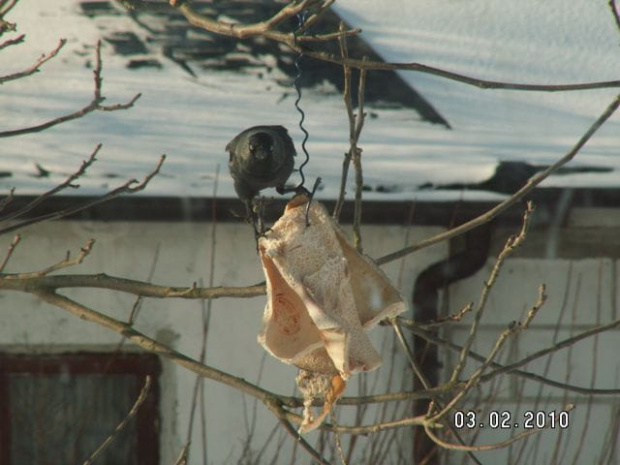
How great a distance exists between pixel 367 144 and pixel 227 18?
91 cm

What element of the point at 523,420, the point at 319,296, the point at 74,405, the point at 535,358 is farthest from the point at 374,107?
the point at 319,296

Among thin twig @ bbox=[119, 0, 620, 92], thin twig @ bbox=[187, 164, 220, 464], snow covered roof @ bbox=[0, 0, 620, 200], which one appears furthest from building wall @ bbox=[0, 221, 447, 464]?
thin twig @ bbox=[119, 0, 620, 92]

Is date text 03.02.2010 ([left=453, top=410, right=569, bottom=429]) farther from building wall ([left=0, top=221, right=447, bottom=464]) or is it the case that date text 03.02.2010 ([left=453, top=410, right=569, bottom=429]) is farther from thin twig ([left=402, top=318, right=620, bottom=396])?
thin twig ([left=402, top=318, right=620, bottom=396])

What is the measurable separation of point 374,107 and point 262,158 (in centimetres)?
291

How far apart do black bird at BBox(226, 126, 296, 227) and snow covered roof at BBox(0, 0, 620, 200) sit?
2.31 meters

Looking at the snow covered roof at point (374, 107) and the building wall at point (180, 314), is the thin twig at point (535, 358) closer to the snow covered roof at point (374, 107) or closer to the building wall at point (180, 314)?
the snow covered roof at point (374, 107)

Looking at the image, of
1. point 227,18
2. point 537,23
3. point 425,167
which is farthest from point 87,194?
point 537,23

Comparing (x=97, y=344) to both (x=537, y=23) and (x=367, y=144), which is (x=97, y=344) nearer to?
(x=367, y=144)

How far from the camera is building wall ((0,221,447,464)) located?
531 centimetres

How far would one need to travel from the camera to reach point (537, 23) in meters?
5.59

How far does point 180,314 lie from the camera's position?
17.5 feet

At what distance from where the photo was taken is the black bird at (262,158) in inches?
101

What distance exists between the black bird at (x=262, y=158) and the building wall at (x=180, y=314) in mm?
2699

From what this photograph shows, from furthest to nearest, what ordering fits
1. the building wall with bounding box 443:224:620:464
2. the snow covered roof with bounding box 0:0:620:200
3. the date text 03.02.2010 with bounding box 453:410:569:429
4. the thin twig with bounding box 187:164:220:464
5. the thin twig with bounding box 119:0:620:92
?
the building wall with bounding box 443:224:620:464 → the date text 03.02.2010 with bounding box 453:410:569:429 → the snow covered roof with bounding box 0:0:620:200 → the thin twig with bounding box 187:164:220:464 → the thin twig with bounding box 119:0:620:92
